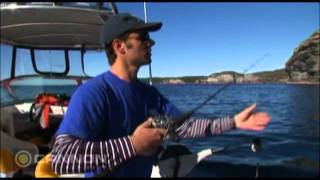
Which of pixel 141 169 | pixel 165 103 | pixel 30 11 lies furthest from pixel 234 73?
pixel 30 11

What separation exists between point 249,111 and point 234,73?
0.62 m

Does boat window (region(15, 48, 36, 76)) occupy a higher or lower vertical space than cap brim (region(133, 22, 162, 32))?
lower

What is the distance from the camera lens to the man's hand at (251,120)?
298cm

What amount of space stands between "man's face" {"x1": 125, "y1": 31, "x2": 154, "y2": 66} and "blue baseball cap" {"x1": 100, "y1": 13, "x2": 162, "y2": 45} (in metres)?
0.05

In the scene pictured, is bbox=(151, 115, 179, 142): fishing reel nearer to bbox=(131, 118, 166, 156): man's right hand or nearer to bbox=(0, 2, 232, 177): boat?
bbox=(131, 118, 166, 156): man's right hand

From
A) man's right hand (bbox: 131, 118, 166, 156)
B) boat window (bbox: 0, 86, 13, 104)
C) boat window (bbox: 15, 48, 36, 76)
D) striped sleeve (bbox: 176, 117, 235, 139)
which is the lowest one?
boat window (bbox: 0, 86, 13, 104)

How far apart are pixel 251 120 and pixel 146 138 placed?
80 cm

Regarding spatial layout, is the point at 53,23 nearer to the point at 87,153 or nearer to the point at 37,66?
the point at 37,66

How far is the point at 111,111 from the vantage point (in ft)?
9.70

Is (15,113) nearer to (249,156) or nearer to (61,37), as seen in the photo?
(61,37)

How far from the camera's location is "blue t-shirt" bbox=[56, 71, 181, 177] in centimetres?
272

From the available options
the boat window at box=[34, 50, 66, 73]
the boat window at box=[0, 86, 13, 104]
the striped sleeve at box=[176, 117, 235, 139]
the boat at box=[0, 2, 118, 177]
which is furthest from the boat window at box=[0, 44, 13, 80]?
the striped sleeve at box=[176, 117, 235, 139]

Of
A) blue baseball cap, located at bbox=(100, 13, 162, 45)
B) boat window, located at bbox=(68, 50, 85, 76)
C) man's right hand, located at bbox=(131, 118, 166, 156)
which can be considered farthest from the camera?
boat window, located at bbox=(68, 50, 85, 76)

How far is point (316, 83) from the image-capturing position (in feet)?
578
